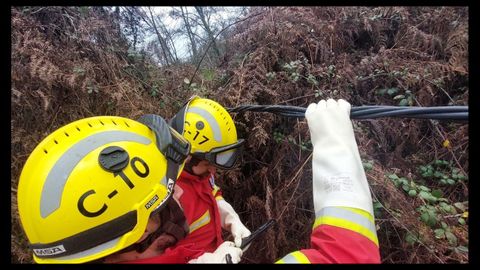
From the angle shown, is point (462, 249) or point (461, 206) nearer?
point (462, 249)

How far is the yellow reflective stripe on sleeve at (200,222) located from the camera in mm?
2256

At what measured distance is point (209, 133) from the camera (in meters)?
2.63

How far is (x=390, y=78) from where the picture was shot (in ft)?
10.3

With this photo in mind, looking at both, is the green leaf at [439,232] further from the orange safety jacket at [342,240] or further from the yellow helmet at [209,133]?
the yellow helmet at [209,133]

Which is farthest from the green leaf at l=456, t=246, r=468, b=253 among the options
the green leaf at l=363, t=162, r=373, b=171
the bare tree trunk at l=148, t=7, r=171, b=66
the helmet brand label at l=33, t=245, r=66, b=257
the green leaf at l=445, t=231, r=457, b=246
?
the bare tree trunk at l=148, t=7, r=171, b=66

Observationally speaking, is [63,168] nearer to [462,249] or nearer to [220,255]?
[220,255]

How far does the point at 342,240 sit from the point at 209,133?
1.64 m

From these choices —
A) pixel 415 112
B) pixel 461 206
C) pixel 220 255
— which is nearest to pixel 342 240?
pixel 415 112

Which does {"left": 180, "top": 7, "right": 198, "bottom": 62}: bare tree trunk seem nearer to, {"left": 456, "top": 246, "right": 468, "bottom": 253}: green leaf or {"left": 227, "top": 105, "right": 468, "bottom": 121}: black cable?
{"left": 227, "top": 105, "right": 468, "bottom": 121}: black cable

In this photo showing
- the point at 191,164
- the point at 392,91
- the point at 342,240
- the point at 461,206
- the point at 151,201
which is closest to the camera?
the point at 342,240


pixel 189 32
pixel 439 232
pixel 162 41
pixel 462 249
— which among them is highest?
pixel 189 32

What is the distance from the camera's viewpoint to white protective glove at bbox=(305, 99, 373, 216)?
4.21 ft

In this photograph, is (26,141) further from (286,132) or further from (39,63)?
(286,132)
